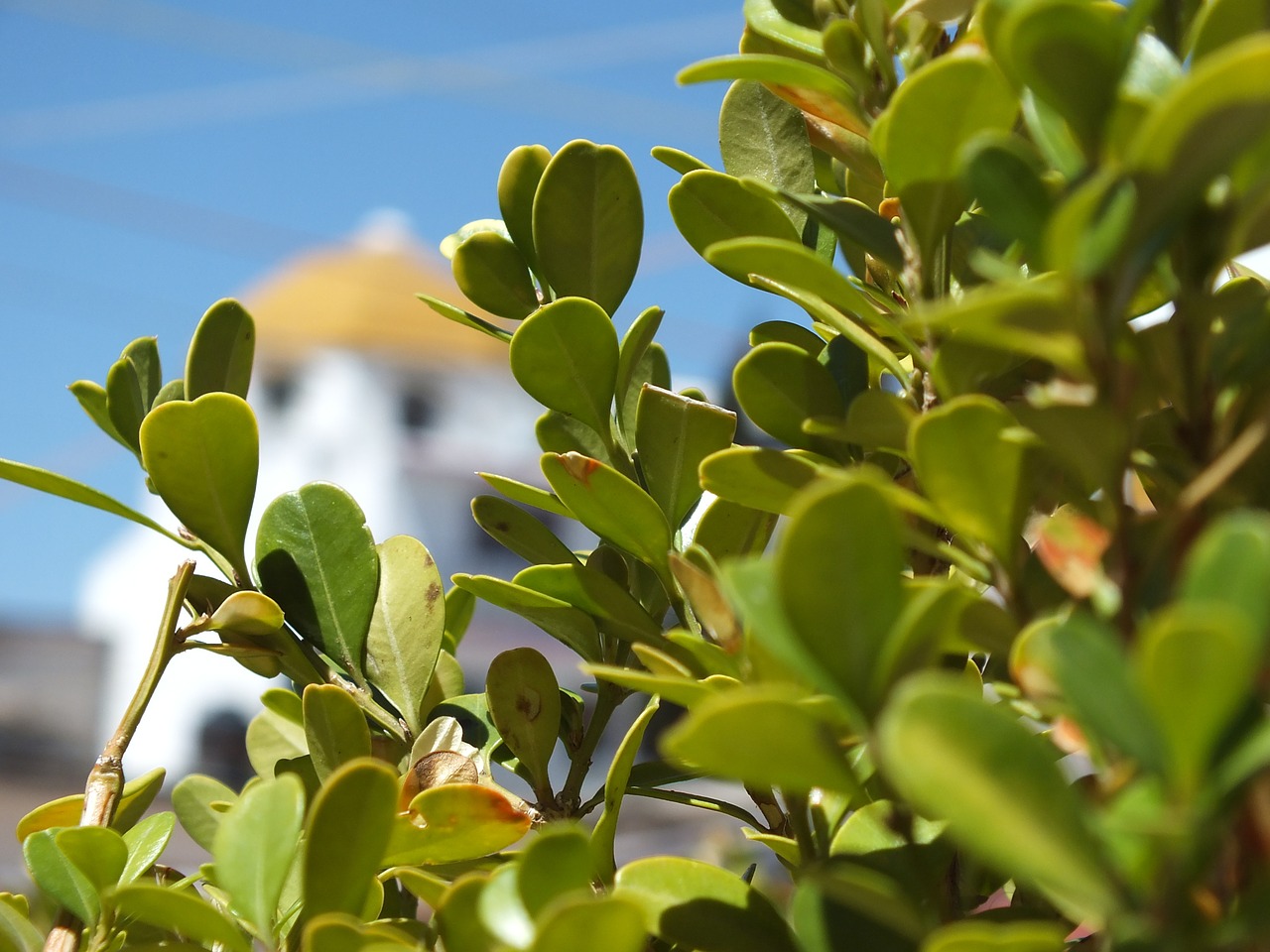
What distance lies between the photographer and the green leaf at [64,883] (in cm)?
34

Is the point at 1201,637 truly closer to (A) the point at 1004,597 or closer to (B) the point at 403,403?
(A) the point at 1004,597

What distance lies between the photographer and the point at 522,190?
0.42m

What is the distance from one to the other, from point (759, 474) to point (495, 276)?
0.50 ft

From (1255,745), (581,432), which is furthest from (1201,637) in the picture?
(581,432)

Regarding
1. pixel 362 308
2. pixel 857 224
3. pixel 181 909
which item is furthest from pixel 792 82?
pixel 362 308

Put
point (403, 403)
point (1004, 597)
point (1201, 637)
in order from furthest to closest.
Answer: point (403, 403) < point (1004, 597) < point (1201, 637)

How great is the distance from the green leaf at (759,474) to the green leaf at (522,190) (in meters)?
0.13

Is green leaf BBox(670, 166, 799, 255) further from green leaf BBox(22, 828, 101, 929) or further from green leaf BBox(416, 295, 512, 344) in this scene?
green leaf BBox(22, 828, 101, 929)

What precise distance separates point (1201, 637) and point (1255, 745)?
2cm

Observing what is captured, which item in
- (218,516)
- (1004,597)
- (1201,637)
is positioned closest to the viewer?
(1201,637)

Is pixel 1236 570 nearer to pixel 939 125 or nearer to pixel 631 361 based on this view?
pixel 939 125

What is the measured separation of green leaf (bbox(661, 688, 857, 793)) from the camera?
197mm

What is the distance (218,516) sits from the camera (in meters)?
0.40

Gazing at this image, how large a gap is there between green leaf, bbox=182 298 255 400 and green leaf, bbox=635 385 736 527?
0.16m
